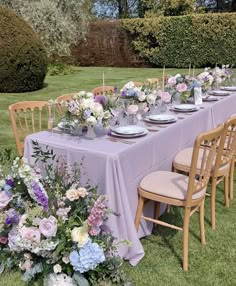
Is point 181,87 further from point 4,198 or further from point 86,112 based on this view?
point 4,198

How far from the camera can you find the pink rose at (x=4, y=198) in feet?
7.75

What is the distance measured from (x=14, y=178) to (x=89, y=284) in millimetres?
837

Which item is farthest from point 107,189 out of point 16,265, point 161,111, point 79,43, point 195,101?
point 79,43

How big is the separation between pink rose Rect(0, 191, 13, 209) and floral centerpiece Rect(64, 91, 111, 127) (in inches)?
26.9

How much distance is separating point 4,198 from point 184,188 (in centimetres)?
120

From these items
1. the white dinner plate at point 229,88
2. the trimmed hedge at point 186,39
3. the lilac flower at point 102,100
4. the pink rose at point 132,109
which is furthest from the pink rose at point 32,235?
the trimmed hedge at point 186,39

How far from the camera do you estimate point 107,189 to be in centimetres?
230

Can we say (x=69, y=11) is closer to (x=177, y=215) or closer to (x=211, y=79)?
(x=211, y=79)

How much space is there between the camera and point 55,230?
7.03ft

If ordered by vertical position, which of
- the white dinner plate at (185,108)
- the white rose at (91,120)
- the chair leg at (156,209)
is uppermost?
the white rose at (91,120)

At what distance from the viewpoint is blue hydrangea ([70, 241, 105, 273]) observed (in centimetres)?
210

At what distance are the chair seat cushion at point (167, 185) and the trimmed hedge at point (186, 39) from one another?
42.7 feet

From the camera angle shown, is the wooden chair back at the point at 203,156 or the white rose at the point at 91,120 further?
the white rose at the point at 91,120

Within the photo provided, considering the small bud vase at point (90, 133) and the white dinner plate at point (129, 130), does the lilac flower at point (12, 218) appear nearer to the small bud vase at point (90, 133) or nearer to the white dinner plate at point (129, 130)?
the small bud vase at point (90, 133)
